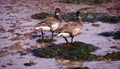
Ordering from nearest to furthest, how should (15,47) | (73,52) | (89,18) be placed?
(73,52), (15,47), (89,18)

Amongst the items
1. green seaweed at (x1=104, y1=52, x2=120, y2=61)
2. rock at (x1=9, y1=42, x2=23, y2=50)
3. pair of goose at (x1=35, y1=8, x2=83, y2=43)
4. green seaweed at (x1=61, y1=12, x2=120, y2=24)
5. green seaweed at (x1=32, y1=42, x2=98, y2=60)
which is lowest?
green seaweed at (x1=61, y1=12, x2=120, y2=24)

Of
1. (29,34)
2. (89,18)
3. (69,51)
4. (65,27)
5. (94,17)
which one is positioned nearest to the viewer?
(69,51)

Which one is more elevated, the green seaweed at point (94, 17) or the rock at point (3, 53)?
the rock at point (3, 53)

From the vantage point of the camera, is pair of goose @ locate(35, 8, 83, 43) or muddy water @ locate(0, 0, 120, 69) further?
pair of goose @ locate(35, 8, 83, 43)

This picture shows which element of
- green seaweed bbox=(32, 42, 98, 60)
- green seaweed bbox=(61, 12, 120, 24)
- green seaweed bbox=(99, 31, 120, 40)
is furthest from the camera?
green seaweed bbox=(61, 12, 120, 24)

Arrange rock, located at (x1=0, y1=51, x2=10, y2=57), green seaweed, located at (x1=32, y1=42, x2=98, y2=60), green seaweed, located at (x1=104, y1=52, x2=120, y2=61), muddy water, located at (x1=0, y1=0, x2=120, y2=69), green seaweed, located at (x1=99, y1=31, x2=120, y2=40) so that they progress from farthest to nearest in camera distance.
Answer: green seaweed, located at (x1=99, y1=31, x2=120, y2=40), rock, located at (x1=0, y1=51, x2=10, y2=57), green seaweed, located at (x1=32, y1=42, x2=98, y2=60), green seaweed, located at (x1=104, y1=52, x2=120, y2=61), muddy water, located at (x1=0, y1=0, x2=120, y2=69)

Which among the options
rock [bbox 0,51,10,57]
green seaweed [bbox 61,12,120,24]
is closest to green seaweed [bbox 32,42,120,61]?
rock [bbox 0,51,10,57]

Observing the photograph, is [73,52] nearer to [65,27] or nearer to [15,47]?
[65,27]

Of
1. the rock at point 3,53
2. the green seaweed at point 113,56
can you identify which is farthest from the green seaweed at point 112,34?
the rock at point 3,53

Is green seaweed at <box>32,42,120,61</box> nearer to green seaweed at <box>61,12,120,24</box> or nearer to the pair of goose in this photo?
the pair of goose

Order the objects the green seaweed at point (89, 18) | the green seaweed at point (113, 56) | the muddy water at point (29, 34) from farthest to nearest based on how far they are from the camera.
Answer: the green seaweed at point (89, 18) → the green seaweed at point (113, 56) → the muddy water at point (29, 34)

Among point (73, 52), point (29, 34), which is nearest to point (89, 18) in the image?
point (29, 34)

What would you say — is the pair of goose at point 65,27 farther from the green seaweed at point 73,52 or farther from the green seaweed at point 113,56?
the green seaweed at point 113,56

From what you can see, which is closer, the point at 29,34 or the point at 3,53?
the point at 3,53
